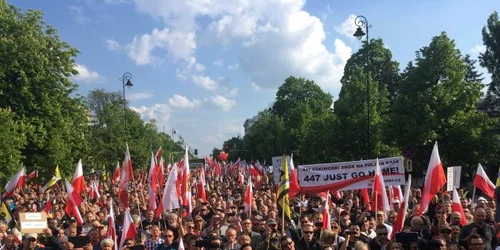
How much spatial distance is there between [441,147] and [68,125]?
20248 mm

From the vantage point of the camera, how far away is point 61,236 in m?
10.2

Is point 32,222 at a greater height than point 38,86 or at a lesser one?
lesser

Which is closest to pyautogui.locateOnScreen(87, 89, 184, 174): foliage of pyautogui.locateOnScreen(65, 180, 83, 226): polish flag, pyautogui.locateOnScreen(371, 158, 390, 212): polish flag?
pyautogui.locateOnScreen(65, 180, 83, 226): polish flag

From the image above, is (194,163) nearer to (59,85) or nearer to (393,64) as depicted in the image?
(393,64)

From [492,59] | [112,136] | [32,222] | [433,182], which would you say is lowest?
[32,222]

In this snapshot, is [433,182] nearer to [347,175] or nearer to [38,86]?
[347,175]

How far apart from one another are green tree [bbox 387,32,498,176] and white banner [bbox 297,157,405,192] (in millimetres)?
19097

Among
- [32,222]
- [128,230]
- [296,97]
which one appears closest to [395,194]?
[128,230]

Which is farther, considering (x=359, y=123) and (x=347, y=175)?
(x=359, y=123)

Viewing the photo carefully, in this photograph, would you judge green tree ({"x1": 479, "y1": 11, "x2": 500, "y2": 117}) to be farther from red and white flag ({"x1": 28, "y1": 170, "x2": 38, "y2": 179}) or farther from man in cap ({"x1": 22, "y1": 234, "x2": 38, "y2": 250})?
man in cap ({"x1": 22, "y1": 234, "x2": 38, "y2": 250})

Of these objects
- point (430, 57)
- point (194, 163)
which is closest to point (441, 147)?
point (430, 57)

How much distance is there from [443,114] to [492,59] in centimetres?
1326

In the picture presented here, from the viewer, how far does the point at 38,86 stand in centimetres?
3136

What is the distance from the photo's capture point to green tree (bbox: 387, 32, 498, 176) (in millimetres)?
30734
